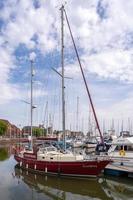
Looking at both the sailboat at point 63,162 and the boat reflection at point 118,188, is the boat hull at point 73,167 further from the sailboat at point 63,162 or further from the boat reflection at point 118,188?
the boat reflection at point 118,188

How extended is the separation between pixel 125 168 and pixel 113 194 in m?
6.40

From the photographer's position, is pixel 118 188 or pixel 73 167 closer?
pixel 118 188

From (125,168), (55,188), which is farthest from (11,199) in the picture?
(125,168)

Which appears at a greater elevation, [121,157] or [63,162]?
[121,157]

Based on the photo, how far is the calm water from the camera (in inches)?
1068

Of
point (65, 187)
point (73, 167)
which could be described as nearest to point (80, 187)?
point (65, 187)

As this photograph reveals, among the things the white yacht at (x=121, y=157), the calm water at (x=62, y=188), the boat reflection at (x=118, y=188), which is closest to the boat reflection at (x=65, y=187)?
the calm water at (x=62, y=188)

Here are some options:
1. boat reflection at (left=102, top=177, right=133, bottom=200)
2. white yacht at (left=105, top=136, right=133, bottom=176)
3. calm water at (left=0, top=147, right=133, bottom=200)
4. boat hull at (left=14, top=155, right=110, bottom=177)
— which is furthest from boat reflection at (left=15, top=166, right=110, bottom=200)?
white yacht at (left=105, top=136, right=133, bottom=176)

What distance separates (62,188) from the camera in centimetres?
3031

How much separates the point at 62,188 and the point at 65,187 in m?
0.37

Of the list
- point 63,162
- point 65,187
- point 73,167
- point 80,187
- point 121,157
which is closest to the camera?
point 80,187

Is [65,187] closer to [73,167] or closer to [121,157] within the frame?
[73,167]

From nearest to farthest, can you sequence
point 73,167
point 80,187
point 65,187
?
point 80,187 < point 65,187 < point 73,167

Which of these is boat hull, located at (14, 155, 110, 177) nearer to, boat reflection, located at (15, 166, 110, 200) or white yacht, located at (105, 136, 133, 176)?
boat reflection, located at (15, 166, 110, 200)
